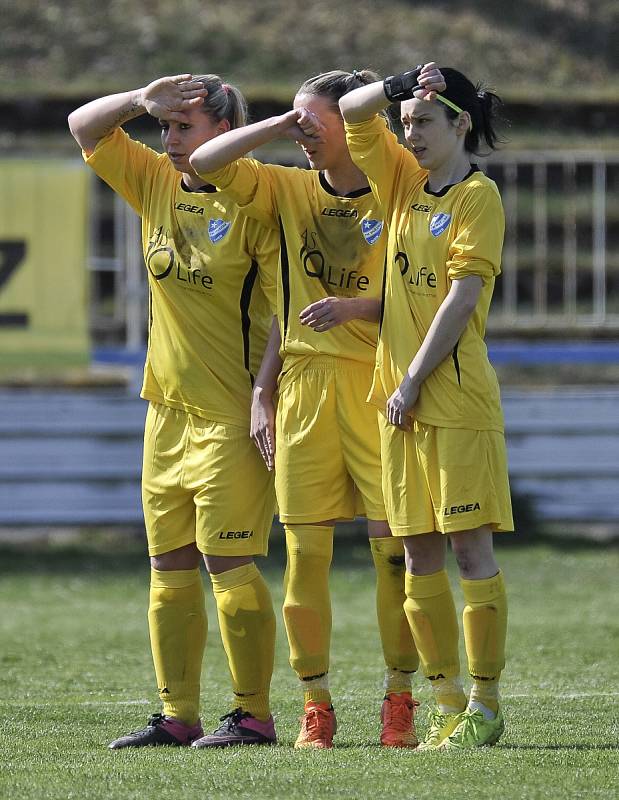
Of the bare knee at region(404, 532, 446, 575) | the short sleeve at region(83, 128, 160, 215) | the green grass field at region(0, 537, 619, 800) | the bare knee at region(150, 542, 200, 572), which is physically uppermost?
the short sleeve at region(83, 128, 160, 215)

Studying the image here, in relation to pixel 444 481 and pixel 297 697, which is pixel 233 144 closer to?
pixel 444 481

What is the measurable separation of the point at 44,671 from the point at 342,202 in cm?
274

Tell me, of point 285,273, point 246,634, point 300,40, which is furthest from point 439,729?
point 300,40

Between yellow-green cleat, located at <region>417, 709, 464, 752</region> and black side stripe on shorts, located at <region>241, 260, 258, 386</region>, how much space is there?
46.5 inches

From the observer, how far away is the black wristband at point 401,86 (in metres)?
4.35

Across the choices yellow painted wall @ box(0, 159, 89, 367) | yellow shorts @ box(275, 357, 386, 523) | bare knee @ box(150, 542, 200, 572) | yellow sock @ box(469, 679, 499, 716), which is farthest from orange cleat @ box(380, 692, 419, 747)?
yellow painted wall @ box(0, 159, 89, 367)

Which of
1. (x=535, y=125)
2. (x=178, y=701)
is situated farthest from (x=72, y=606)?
(x=535, y=125)

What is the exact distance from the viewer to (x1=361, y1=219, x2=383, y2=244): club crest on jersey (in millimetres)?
4707

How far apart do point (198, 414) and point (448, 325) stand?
873 mm

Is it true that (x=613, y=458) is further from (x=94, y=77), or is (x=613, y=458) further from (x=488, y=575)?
(x=94, y=77)

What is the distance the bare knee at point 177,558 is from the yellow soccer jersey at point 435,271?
0.79m

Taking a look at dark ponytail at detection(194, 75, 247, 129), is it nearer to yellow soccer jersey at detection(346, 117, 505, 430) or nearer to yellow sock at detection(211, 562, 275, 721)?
yellow soccer jersey at detection(346, 117, 505, 430)

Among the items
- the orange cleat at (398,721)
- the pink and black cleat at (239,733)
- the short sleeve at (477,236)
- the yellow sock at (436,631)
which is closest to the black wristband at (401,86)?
the short sleeve at (477,236)

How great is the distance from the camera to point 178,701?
188 inches
